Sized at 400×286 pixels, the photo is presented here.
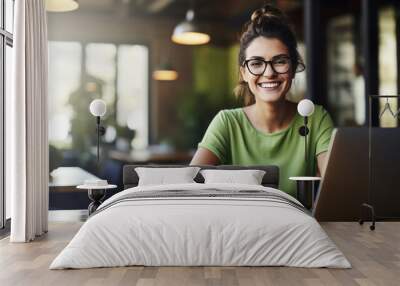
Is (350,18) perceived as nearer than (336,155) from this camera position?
No

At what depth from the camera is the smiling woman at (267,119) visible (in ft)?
19.8

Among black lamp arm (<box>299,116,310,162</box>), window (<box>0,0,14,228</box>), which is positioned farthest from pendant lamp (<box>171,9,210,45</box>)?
window (<box>0,0,14,228</box>)

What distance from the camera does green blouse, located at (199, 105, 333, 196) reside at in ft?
19.8

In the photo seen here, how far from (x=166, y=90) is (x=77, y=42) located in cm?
117

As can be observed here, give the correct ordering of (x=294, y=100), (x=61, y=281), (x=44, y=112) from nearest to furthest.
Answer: (x=61, y=281), (x=44, y=112), (x=294, y=100)

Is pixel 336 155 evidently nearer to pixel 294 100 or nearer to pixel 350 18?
pixel 294 100

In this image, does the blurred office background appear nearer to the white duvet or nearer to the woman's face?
the woman's face

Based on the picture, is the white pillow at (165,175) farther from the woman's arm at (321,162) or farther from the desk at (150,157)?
the woman's arm at (321,162)

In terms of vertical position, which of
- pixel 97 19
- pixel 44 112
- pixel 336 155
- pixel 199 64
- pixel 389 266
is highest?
pixel 97 19

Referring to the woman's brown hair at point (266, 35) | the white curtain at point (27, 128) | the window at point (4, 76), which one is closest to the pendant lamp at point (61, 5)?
the window at point (4, 76)

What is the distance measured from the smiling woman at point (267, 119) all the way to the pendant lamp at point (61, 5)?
1986 millimetres

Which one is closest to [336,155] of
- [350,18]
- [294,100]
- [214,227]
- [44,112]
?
[294,100]

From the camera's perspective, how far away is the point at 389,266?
3734mm

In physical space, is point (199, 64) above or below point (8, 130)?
above
